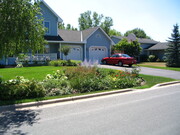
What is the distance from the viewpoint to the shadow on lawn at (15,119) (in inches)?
165

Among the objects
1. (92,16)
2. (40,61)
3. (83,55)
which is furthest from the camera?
(92,16)

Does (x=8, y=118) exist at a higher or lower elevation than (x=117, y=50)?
lower

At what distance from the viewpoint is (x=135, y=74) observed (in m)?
11.7

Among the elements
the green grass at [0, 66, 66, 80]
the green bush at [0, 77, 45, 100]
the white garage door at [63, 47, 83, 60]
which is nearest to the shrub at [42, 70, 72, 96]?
the green bush at [0, 77, 45, 100]

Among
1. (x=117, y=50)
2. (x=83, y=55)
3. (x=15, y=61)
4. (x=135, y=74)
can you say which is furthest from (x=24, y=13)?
(x=117, y=50)

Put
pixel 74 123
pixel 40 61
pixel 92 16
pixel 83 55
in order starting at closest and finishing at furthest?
pixel 74 123, pixel 40 61, pixel 83 55, pixel 92 16

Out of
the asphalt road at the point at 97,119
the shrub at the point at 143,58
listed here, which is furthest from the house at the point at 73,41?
the asphalt road at the point at 97,119

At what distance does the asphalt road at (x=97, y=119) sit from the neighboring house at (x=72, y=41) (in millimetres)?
14588

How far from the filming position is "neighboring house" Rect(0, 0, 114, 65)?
68.6 feet

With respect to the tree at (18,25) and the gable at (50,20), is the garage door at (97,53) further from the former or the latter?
the tree at (18,25)

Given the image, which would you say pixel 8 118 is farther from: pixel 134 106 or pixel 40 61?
pixel 40 61

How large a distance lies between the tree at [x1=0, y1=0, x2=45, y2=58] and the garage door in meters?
17.2

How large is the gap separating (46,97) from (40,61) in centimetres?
1270

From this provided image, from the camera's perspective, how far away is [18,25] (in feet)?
20.4
